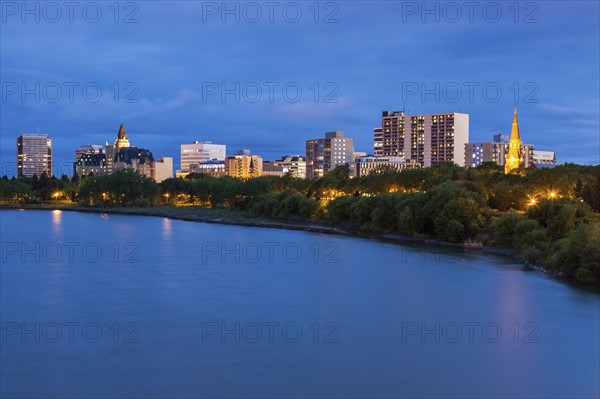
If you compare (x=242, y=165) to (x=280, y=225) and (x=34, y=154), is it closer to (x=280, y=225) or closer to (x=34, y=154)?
(x=34, y=154)

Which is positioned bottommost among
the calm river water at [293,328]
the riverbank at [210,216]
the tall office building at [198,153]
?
the calm river water at [293,328]

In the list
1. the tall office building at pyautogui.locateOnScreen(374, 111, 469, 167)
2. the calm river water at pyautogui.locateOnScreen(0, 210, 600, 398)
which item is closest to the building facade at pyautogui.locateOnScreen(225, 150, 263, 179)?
the tall office building at pyautogui.locateOnScreen(374, 111, 469, 167)

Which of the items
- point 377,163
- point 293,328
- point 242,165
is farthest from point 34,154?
point 293,328

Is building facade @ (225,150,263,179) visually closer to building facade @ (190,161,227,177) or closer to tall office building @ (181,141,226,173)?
building facade @ (190,161,227,177)

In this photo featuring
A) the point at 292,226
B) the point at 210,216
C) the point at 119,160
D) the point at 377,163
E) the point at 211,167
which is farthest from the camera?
the point at 211,167

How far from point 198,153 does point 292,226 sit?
446 feet

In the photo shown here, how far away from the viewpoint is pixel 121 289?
77.0 ft

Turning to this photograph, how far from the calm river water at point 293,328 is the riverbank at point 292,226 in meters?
1.17

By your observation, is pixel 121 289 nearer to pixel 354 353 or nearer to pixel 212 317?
pixel 212 317

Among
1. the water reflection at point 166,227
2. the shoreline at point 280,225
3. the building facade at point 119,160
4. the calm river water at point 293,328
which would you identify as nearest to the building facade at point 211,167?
the building facade at point 119,160

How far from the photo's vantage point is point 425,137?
13562 cm

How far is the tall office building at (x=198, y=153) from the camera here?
595 feet

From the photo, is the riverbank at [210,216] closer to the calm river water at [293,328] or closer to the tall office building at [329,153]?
the calm river water at [293,328]

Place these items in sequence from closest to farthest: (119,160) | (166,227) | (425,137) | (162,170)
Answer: (166,227)
(425,137)
(119,160)
(162,170)
